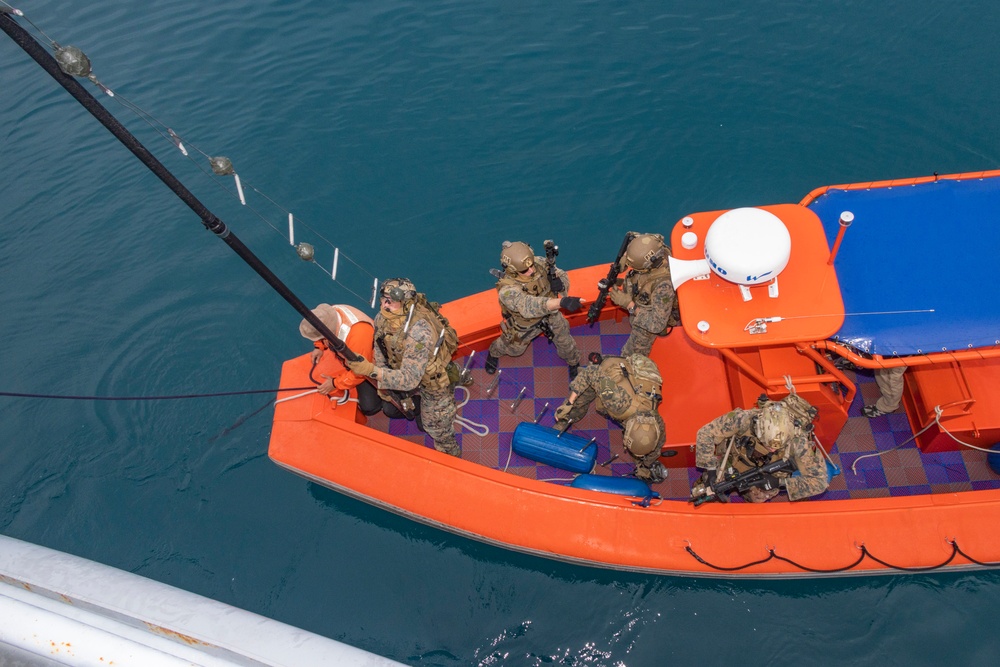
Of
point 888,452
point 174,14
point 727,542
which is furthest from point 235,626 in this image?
point 174,14


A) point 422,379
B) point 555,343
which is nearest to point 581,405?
point 555,343

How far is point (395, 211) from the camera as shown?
7.00 meters

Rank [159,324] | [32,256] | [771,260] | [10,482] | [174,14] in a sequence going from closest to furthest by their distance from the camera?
[771,260]
[10,482]
[159,324]
[32,256]
[174,14]

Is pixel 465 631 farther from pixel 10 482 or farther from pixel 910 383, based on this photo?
pixel 10 482

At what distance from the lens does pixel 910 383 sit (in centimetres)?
468

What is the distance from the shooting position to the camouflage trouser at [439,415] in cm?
454

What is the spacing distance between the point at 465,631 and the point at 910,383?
3.61m

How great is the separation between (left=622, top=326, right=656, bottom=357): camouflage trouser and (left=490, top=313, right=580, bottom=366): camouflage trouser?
389mm

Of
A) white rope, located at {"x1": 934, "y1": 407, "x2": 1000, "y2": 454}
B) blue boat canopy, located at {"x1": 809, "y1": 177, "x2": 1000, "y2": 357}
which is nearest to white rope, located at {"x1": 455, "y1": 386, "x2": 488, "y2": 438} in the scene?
blue boat canopy, located at {"x1": 809, "y1": 177, "x2": 1000, "y2": 357}

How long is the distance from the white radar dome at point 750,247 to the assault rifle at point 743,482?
3.70 ft

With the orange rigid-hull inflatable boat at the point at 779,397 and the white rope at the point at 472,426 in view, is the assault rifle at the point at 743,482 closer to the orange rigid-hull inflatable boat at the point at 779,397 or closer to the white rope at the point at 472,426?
the orange rigid-hull inflatable boat at the point at 779,397

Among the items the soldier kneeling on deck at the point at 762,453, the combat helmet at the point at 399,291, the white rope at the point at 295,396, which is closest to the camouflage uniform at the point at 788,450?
the soldier kneeling on deck at the point at 762,453

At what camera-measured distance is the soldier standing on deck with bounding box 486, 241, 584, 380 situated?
14.4 feet

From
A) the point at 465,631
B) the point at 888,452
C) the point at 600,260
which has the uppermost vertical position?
the point at 600,260
